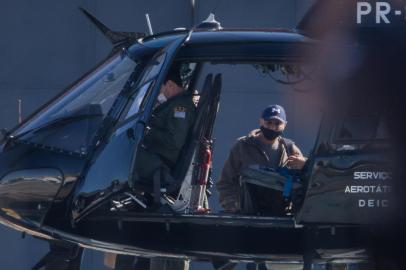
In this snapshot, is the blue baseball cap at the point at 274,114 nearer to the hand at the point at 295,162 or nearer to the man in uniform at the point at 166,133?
the hand at the point at 295,162

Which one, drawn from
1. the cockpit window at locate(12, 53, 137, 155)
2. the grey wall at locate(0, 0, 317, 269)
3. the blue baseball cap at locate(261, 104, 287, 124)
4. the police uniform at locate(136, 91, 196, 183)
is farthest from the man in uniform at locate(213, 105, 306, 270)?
the grey wall at locate(0, 0, 317, 269)

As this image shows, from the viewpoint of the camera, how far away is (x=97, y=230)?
19.1 feet

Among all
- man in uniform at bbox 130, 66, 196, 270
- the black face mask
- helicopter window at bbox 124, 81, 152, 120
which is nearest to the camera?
helicopter window at bbox 124, 81, 152, 120

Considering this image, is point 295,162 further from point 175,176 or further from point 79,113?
point 79,113

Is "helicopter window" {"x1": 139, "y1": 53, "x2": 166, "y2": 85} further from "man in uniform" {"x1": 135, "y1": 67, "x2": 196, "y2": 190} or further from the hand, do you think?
the hand

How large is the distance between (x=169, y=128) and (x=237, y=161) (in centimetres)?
142

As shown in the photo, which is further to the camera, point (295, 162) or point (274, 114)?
point (274, 114)

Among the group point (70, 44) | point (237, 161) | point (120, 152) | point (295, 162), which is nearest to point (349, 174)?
point (295, 162)

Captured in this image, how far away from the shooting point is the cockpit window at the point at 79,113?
591 cm

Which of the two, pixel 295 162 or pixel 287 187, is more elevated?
pixel 295 162

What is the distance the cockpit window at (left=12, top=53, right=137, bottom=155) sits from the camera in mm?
5910

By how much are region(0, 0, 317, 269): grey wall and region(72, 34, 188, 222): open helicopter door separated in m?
4.60

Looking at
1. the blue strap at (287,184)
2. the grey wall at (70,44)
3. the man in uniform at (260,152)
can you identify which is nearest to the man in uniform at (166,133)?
the blue strap at (287,184)

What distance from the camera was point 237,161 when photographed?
290 inches
